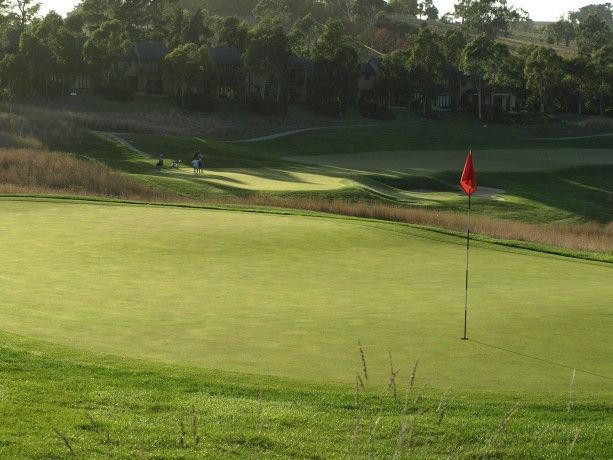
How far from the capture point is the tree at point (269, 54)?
365ft

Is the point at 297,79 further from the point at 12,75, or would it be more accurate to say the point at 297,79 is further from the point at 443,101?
the point at 12,75

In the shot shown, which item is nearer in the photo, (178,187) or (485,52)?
(178,187)

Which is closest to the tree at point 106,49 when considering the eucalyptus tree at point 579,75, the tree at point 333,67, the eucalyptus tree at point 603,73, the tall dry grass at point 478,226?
the tree at point 333,67

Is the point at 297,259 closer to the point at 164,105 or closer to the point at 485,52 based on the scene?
the point at 164,105

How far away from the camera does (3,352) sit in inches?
437

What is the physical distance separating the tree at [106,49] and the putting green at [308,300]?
272ft

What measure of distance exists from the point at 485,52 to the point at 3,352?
119738 mm

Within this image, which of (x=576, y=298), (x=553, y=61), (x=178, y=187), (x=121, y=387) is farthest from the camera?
(x=553, y=61)

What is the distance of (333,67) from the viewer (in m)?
112

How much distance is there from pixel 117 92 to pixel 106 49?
6.84 metres

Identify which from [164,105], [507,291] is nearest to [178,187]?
[507,291]

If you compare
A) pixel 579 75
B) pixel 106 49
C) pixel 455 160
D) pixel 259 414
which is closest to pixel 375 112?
pixel 579 75

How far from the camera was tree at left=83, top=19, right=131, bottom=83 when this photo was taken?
10538 cm

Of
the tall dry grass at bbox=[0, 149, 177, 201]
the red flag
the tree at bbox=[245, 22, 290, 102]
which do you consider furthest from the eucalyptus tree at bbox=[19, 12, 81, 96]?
the red flag
